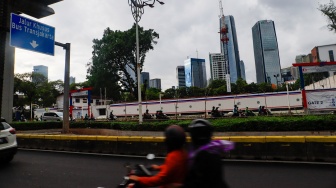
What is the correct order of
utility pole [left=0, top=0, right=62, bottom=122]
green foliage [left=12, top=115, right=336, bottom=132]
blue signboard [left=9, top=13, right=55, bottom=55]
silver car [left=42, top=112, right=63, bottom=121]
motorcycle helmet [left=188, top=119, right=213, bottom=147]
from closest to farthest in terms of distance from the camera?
motorcycle helmet [left=188, top=119, right=213, bottom=147], blue signboard [left=9, top=13, right=55, bottom=55], green foliage [left=12, top=115, right=336, bottom=132], utility pole [left=0, top=0, right=62, bottom=122], silver car [left=42, top=112, right=63, bottom=121]

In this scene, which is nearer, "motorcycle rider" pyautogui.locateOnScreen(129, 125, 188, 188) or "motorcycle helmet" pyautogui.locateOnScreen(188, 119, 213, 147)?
"motorcycle helmet" pyautogui.locateOnScreen(188, 119, 213, 147)

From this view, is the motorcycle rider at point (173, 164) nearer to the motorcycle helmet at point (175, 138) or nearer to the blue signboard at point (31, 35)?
the motorcycle helmet at point (175, 138)

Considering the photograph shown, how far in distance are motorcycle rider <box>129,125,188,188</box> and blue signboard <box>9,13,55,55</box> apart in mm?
11952

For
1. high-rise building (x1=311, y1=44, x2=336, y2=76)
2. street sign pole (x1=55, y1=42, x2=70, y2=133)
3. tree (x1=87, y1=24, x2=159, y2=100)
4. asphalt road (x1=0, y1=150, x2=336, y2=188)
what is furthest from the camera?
high-rise building (x1=311, y1=44, x2=336, y2=76)

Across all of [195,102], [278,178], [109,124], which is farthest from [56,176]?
[195,102]

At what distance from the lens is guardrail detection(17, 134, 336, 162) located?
814 cm

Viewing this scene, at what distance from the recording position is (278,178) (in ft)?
20.6

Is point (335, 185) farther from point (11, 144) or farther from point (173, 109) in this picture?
point (173, 109)

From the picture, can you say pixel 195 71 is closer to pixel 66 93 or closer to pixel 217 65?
pixel 217 65

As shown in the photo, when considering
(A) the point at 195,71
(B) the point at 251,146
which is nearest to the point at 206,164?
(B) the point at 251,146

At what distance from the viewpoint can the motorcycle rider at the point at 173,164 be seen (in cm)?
288

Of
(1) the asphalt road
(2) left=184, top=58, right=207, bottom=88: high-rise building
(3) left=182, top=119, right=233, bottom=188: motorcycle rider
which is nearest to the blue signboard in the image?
(1) the asphalt road

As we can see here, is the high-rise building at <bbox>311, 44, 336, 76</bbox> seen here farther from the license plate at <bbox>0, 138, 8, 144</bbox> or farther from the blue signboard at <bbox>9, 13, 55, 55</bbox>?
the license plate at <bbox>0, 138, 8, 144</bbox>

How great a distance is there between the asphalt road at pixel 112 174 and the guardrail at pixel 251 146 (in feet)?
2.12
